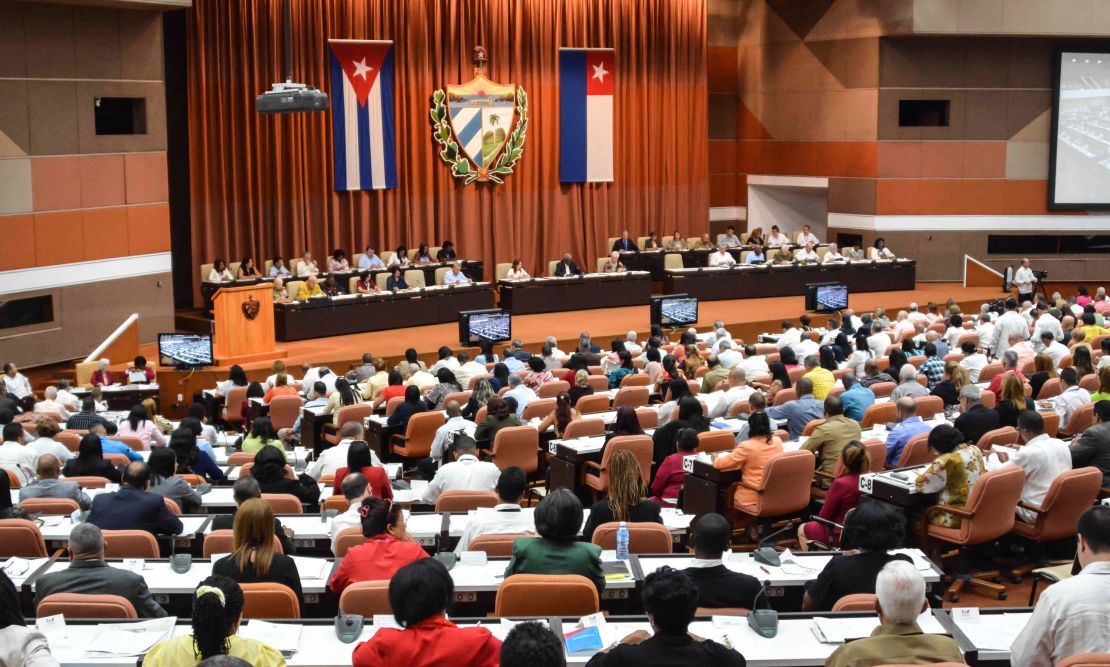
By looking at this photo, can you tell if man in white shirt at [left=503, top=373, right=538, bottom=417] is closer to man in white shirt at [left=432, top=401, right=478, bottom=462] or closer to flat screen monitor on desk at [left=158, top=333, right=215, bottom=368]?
man in white shirt at [left=432, top=401, right=478, bottom=462]

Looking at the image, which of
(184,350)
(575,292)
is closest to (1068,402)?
(184,350)

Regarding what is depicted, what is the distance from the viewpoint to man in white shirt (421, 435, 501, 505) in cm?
714

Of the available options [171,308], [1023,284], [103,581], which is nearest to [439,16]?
[171,308]

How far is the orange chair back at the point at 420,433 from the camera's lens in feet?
31.8

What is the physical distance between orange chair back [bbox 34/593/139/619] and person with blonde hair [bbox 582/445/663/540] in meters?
2.33

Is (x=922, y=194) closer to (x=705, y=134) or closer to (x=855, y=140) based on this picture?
(x=855, y=140)

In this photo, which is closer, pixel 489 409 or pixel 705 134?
pixel 489 409

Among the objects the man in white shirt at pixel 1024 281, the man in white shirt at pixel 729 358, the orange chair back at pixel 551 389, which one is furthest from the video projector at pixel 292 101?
the man in white shirt at pixel 1024 281

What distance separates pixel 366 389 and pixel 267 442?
2.86 meters

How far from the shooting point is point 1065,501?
680cm

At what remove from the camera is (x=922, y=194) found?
2209 centimetres

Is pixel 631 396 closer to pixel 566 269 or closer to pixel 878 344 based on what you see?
pixel 878 344

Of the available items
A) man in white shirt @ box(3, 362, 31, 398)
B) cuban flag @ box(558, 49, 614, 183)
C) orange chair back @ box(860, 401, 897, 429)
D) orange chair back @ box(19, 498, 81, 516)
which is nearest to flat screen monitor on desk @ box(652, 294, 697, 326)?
cuban flag @ box(558, 49, 614, 183)

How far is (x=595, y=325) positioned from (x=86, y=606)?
1338 centimetres
